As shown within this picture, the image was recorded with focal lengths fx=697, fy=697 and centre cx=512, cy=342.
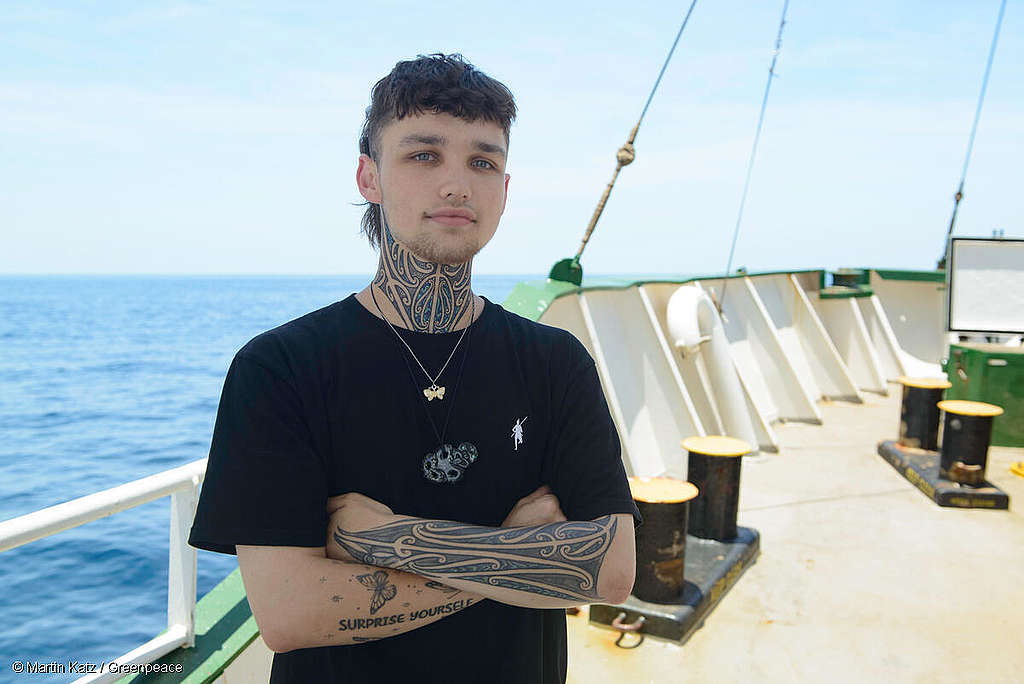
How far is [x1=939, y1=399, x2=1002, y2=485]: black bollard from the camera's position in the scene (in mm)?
6004

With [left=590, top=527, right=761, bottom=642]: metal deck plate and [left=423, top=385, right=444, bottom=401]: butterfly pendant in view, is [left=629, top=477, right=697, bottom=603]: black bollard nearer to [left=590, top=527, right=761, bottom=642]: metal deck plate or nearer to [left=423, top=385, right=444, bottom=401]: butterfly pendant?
[left=590, top=527, right=761, bottom=642]: metal deck plate

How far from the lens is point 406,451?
4.92 feet

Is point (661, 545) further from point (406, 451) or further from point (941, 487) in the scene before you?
point (941, 487)

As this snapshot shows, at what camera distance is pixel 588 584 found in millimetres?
1549

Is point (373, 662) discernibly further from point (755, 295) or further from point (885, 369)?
point (885, 369)

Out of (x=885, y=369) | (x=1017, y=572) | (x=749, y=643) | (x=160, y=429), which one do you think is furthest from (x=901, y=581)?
(x=160, y=429)

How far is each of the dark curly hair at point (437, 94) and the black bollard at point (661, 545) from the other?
2.72 meters

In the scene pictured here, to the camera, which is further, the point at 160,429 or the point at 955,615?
the point at 160,429

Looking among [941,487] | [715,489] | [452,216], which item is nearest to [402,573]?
[452,216]

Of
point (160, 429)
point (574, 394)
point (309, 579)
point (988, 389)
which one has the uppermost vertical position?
point (574, 394)

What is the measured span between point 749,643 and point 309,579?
3.18m

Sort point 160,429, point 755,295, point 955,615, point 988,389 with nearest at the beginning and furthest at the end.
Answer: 1. point 955,615
2. point 988,389
3. point 755,295
4. point 160,429

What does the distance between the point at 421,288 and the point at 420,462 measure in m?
0.41

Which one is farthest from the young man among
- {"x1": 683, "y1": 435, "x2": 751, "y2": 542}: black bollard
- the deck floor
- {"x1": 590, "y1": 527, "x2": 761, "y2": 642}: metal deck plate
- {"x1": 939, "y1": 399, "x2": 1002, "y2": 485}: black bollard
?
{"x1": 939, "y1": 399, "x2": 1002, "y2": 485}: black bollard
